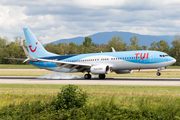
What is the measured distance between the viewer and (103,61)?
43344mm

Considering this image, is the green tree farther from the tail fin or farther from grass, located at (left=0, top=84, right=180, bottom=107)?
grass, located at (left=0, top=84, right=180, bottom=107)

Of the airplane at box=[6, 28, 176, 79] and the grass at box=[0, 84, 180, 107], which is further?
the airplane at box=[6, 28, 176, 79]

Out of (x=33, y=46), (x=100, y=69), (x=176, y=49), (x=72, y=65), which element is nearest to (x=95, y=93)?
(x=100, y=69)

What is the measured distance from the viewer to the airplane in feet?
131

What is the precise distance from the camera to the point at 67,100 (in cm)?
1515

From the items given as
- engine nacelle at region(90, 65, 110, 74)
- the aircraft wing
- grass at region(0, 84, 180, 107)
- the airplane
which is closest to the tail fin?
the airplane

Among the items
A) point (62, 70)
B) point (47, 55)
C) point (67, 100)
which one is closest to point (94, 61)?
point (62, 70)

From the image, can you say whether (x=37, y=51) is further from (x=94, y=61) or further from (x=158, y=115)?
(x=158, y=115)

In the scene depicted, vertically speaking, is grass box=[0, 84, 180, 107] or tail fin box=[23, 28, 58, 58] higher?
tail fin box=[23, 28, 58, 58]

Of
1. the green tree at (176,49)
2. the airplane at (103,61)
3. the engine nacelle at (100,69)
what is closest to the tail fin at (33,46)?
the airplane at (103,61)

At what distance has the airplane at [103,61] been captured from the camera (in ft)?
131

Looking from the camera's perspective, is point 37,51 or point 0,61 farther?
point 0,61

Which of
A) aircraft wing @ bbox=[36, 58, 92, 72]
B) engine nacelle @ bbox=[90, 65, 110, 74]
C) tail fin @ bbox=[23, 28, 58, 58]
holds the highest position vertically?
tail fin @ bbox=[23, 28, 58, 58]

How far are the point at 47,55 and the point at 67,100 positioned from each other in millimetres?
35408
